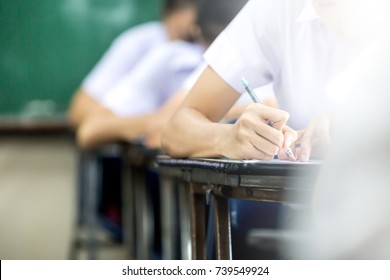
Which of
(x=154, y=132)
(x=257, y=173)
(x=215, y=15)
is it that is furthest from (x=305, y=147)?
(x=154, y=132)

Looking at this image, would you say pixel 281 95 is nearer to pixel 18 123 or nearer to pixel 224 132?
pixel 224 132

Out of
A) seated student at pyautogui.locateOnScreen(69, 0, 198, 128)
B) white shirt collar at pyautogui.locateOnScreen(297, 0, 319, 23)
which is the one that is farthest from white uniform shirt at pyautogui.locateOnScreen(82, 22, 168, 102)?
white shirt collar at pyautogui.locateOnScreen(297, 0, 319, 23)

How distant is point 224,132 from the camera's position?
1402 mm

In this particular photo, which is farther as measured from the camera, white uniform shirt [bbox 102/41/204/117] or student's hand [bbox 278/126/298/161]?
white uniform shirt [bbox 102/41/204/117]

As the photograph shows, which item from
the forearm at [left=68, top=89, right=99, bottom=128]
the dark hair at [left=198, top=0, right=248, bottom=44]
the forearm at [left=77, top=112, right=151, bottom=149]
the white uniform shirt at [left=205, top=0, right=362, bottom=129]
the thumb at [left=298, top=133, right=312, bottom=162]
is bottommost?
the thumb at [left=298, top=133, right=312, bottom=162]

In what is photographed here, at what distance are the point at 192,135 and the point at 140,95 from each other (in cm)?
135

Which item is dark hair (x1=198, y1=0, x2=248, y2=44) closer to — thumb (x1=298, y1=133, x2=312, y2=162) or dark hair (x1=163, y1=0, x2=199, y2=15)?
thumb (x1=298, y1=133, x2=312, y2=162)

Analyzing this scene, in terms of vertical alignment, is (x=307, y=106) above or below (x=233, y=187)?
above

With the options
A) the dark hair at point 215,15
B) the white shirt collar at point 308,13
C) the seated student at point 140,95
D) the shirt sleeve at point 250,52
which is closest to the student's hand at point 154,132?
the seated student at point 140,95

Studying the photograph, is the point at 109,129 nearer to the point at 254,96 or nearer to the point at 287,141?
the point at 254,96

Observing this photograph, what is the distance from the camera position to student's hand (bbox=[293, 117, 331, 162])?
1.25 meters

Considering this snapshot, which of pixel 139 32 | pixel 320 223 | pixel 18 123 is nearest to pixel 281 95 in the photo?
pixel 320 223

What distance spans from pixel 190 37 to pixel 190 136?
3.77ft

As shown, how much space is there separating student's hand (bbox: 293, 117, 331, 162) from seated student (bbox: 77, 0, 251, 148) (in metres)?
1.00
